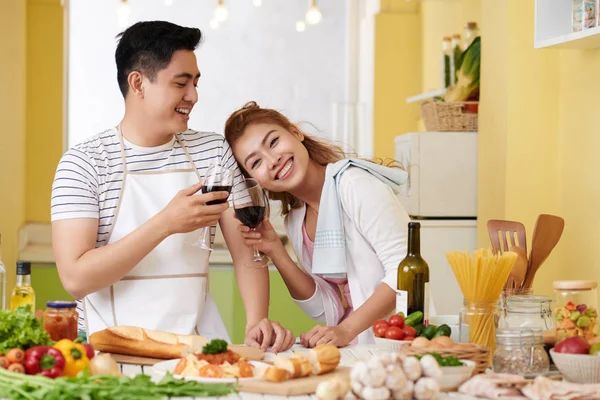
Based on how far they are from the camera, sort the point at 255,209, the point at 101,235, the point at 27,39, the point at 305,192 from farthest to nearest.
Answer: the point at 27,39 < the point at 305,192 < the point at 101,235 < the point at 255,209

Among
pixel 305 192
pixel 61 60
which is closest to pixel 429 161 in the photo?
pixel 305 192

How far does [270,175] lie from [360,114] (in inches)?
129

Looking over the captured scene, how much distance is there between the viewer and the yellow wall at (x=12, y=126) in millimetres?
4172

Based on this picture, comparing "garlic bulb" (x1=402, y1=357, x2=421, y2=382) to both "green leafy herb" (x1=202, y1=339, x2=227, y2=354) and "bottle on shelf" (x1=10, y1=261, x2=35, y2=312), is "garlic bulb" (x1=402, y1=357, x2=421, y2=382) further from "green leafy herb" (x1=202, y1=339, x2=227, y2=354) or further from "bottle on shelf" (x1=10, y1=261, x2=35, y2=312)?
"bottle on shelf" (x1=10, y1=261, x2=35, y2=312)

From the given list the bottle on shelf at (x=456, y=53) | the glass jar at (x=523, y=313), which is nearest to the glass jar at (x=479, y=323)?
the glass jar at (x=523, y=313)

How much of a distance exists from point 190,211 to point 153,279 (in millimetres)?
344

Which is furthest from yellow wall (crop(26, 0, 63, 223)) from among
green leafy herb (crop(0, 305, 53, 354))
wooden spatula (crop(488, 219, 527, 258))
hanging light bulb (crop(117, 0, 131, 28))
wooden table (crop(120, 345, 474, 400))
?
green leafy herb (crop(0, 305, 53, 354))

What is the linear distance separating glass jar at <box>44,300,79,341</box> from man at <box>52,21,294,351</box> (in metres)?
0.26

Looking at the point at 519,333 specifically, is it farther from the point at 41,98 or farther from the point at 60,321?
the point at 41,98

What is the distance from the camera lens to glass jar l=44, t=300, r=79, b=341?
1795 millimetres

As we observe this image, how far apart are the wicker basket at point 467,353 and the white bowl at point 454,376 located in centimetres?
4

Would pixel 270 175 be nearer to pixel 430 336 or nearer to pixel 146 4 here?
pixel 430 336

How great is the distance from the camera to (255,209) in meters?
2.04

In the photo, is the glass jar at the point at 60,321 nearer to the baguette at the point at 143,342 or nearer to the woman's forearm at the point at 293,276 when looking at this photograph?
the baguette at the point at 143,342
